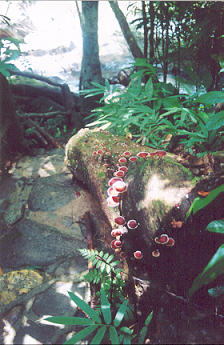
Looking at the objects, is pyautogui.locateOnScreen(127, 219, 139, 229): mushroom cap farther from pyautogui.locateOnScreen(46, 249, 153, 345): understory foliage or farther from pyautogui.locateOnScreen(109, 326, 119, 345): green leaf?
pyautogui.locateOnScreen(109, 326, 119, 345): green leaf

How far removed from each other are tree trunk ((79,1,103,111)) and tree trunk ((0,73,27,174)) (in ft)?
7.16

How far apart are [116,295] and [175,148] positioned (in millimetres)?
1921

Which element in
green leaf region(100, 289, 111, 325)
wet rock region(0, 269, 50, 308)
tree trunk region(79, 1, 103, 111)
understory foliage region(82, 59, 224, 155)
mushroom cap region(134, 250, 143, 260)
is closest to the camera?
green leaf region(100, 289, 111, 325)

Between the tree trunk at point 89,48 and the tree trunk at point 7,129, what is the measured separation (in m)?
2.18

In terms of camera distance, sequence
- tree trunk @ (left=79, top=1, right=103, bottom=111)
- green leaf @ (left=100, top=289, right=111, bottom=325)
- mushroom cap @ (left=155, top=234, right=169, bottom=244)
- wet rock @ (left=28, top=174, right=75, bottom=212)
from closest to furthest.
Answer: green leaf @ (left=100, top=289, right=111, bottom=325)
mushroom cap @ (left=155, top=234, right=169, bottom=244)
wet rock @ (left=28, top=174, right=75, bottom=212)
tree trunk @ (left=79, top=1, right=103, bottom=111)

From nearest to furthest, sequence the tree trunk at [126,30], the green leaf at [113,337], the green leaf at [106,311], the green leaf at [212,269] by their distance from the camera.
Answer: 1. the green leaf at [212,269]
2. the green leaf at [113,337]
3. the green leaf at [106,311]
4. the tree trunk at [126,30]

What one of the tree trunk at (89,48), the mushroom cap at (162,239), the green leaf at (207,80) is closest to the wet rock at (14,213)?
the mushroom cap at (162,239)

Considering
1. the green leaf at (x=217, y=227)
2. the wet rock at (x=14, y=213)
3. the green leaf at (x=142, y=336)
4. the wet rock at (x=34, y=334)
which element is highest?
the green leaf at (x=217, y=227)

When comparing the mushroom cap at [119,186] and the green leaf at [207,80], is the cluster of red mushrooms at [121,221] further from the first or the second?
the green leaf at [207,80]

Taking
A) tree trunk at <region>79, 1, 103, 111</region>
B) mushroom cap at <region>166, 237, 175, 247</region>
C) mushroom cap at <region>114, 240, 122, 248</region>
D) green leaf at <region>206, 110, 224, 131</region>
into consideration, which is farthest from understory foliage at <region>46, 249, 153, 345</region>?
tree trunk at <region>79, 1, 103, 111</region>

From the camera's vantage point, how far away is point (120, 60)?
532 inches

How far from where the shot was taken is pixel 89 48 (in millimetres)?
6109

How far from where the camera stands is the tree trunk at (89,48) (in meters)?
5.64

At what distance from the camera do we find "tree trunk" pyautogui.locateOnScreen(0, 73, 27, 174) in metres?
4.13
